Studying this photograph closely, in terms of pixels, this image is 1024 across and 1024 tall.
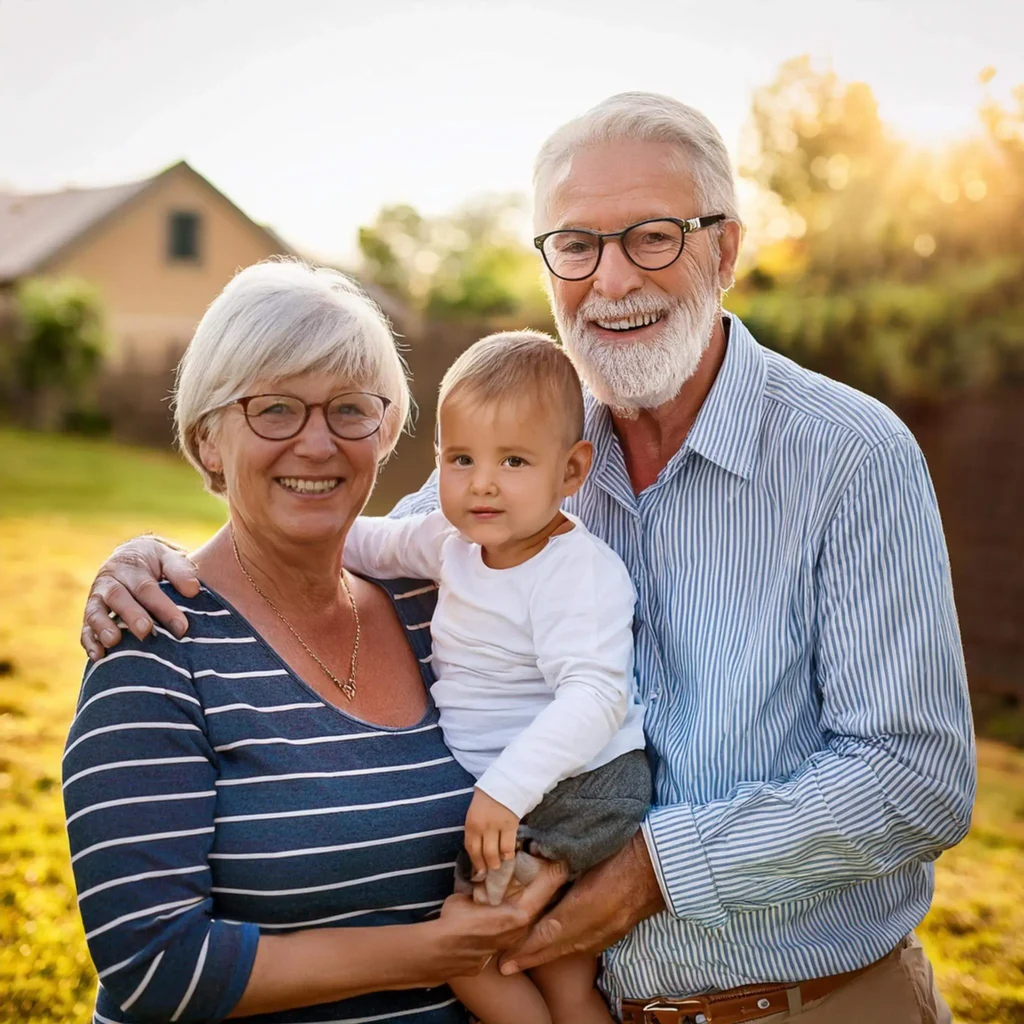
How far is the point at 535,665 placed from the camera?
2.39 m

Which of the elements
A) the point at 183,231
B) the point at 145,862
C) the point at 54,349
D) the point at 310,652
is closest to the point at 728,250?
the point at 310,652

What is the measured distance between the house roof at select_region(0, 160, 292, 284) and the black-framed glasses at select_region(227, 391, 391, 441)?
20.3 meters

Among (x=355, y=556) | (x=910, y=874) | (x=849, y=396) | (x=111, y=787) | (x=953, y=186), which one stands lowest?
(x=910, y=874)

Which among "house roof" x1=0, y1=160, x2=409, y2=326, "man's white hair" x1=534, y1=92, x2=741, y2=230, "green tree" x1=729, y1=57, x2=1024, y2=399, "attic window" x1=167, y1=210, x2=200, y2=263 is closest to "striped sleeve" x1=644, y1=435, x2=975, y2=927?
"man's white hair" x1=534, y1=92, x2=741, y2=230

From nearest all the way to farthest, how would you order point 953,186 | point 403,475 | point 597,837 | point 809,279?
point 597,837
point 953,186
point 809,279
point 403,475

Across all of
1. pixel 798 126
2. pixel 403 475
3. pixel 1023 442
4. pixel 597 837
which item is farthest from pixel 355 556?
pixel 403 475

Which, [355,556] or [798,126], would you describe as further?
[798,126]

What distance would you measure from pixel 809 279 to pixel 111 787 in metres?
7.81

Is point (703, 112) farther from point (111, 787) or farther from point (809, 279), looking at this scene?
point (809, 279)

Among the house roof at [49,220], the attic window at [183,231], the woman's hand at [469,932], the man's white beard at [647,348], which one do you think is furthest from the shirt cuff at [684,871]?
the attic window at [183,231]

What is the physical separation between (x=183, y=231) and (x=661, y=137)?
2127 centimetres

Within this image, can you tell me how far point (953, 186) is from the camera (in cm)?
790

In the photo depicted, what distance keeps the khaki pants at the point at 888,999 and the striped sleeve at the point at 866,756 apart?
0.29 metres

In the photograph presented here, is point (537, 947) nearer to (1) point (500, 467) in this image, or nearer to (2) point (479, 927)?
(2) point (479, 927)
